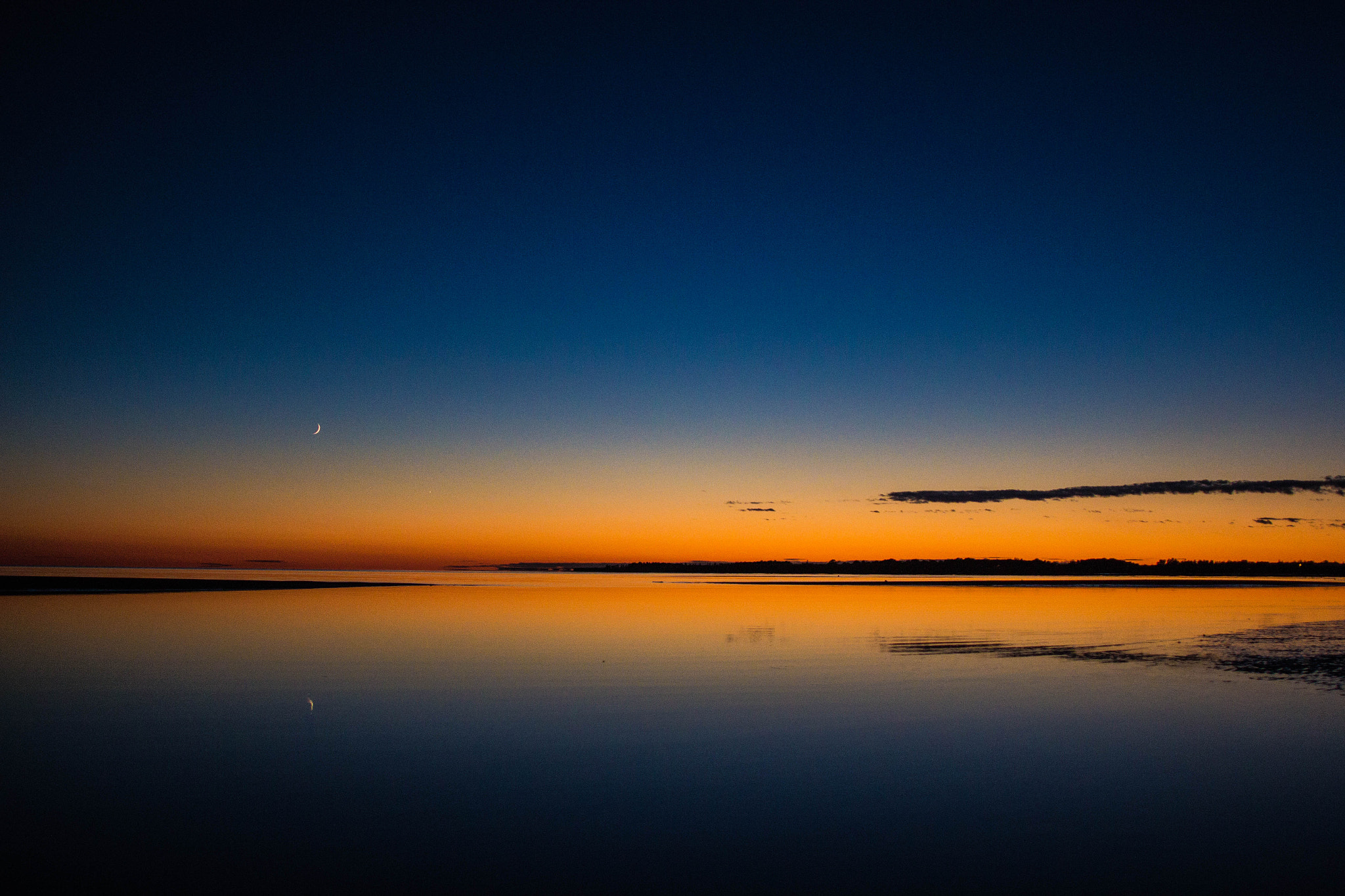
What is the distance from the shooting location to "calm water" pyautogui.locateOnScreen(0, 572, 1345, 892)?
837 cm

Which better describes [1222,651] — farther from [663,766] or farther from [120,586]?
[120,586]

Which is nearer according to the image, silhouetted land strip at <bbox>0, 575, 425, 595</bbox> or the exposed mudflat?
the exposed mudflat

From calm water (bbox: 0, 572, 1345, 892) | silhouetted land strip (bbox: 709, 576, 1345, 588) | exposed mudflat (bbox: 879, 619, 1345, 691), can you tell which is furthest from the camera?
silhouetted land strip (bbox: 709, 576, 1345, 588)

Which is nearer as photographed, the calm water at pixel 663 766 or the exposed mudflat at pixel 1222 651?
the calm water at pixel 663 766

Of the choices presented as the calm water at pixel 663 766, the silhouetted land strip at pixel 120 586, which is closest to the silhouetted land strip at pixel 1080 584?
the silhouetted land strip at pixel 120 586

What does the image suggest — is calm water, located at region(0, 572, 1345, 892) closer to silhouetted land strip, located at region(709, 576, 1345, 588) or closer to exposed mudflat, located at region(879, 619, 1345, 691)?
exposed mudflat, located at region(879, 619, 1345, 691)

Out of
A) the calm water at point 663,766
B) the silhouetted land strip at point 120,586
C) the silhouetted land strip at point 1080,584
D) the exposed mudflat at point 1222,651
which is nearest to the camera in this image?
the calm water at point 663,766

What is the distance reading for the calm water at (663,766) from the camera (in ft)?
27.5

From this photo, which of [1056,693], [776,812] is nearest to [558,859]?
[776,812]

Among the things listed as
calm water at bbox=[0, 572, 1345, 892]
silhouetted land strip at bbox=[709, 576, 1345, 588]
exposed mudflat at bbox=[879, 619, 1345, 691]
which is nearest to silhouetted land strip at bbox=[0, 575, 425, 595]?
calm water at bbox=[0, 572, 1345, 892]

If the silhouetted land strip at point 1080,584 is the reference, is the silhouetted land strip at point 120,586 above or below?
above

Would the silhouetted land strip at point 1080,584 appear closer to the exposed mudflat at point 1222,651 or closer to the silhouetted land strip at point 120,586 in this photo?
the silhouetted land strip at point 120,586

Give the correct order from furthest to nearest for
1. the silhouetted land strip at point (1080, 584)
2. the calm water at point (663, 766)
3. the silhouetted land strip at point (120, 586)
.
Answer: the silhouetted land strip at point (1080, 584)
the silhouetted land strip at point (120, 586)
the calm water at point (663, 766)

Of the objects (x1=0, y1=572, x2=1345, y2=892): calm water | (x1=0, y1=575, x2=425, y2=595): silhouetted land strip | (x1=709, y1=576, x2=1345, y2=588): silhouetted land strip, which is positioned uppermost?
(x1=0, y1=575, x2=425, y2=595): silhouetted land strip
